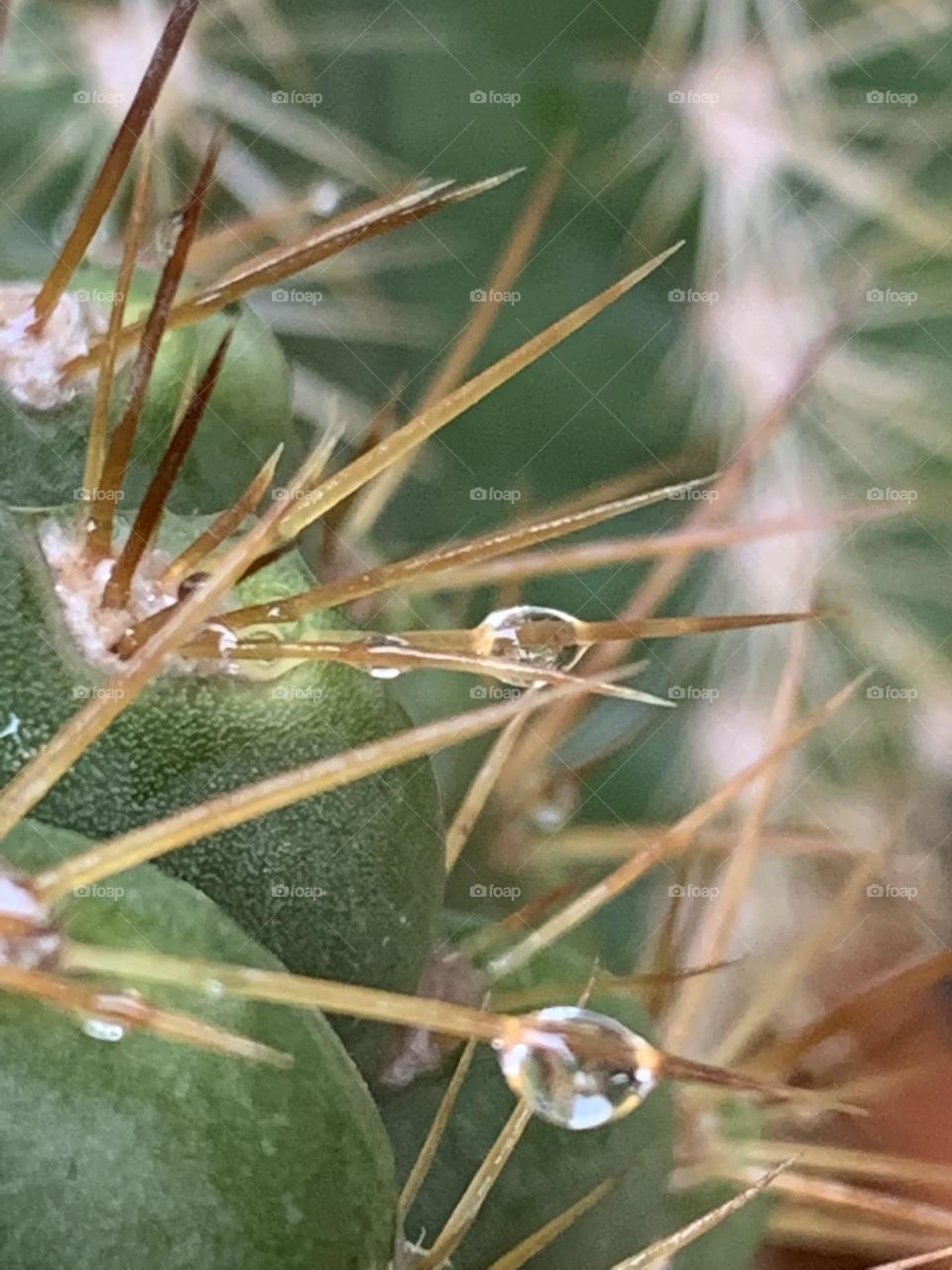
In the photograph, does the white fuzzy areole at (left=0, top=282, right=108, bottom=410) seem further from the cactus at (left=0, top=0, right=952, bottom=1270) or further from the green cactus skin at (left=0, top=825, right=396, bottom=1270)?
the green cactus skin at (left=0, top=825, right=396, bottom=1270)

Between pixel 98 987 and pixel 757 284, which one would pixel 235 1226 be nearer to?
pixel 98 987

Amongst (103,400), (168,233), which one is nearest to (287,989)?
(103,400)

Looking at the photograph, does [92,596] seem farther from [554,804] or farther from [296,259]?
[554,804]

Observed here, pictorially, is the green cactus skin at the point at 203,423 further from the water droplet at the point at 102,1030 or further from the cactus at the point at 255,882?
the water droplet at the point at 102,1030

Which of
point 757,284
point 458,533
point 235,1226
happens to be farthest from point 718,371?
point 235,1226

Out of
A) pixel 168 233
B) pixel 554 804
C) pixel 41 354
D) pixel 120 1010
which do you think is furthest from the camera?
pixel 554 804

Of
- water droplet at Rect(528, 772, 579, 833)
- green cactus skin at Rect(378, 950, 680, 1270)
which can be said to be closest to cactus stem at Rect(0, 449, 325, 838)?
green cactus skin at Rect(378, 950, 680, 1270)

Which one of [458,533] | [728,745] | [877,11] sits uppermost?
[877,11]
